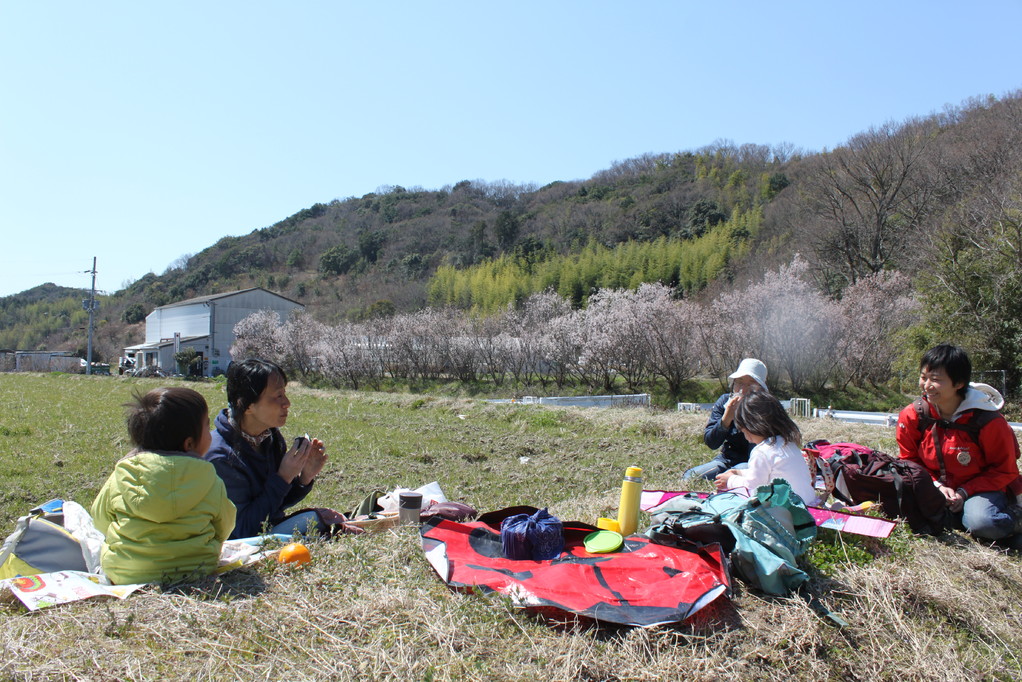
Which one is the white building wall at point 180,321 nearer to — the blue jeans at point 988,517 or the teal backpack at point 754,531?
the teal backpack at point 754,531

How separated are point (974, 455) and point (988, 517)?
410mm

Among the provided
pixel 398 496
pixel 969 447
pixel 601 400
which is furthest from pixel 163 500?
pixel 601 400

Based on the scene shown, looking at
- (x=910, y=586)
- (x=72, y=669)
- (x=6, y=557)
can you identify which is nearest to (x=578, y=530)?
(x=910, y=586)

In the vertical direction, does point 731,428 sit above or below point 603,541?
above

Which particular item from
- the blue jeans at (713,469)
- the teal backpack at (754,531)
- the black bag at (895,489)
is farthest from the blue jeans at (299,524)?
the black bag at (895,489)

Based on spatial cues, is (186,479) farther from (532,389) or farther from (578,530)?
(532,389)

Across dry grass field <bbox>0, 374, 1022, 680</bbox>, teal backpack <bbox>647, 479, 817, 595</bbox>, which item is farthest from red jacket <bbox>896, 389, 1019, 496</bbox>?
teal backpack <bbox>647, 479, 817, 595</bbox>

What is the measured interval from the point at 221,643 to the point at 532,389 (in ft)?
80.3

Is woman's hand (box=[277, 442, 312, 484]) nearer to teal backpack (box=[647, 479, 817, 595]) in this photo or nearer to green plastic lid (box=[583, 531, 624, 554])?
green plastic lid (box=[583, 531, 624, 554])

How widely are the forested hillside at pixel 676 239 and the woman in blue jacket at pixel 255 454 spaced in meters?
17.8

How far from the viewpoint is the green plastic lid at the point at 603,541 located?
317 centimetres

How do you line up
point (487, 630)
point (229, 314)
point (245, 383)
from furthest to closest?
1. point (229, 314)
2. point (245, 383)
3. point (487, 630)

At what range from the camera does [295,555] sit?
311cm

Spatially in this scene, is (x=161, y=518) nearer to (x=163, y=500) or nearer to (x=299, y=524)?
(x=163, y=500)
